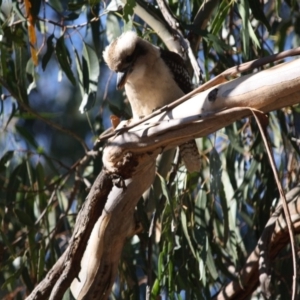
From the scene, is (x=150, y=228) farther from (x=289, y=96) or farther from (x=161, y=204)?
(x=289, y=96)

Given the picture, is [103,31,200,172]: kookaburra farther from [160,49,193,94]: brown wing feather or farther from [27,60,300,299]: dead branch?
[27,60,300,299]: dead branch

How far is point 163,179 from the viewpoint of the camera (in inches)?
109

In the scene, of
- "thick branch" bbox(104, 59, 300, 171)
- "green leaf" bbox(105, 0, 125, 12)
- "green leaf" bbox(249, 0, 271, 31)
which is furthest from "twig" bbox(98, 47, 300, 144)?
"green leaf" bbox(105, 0, 125, 12)

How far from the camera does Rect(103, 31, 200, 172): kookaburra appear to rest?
2.98 metres

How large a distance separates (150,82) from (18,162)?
33.7 inches

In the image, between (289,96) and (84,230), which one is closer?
(289,96)

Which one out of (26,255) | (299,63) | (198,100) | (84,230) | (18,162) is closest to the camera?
(299,63)

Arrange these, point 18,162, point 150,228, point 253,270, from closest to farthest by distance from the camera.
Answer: point 150,228 < point 253,270 < point 18,162

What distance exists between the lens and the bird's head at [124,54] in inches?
118

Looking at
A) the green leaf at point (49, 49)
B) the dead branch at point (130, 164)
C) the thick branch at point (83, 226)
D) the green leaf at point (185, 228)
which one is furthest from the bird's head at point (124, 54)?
the thick branch at point (83, 226)

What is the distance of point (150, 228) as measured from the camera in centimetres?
276

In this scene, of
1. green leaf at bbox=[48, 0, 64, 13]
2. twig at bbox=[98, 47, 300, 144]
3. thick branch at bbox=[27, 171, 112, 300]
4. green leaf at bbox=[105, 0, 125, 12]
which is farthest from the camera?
green leaf at bbox=[48, 0, 64, 13]

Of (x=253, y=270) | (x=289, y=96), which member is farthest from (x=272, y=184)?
(x=289, y=96)

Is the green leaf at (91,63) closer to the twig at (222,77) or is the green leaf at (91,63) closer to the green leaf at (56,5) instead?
the green leaf at (56,5)
